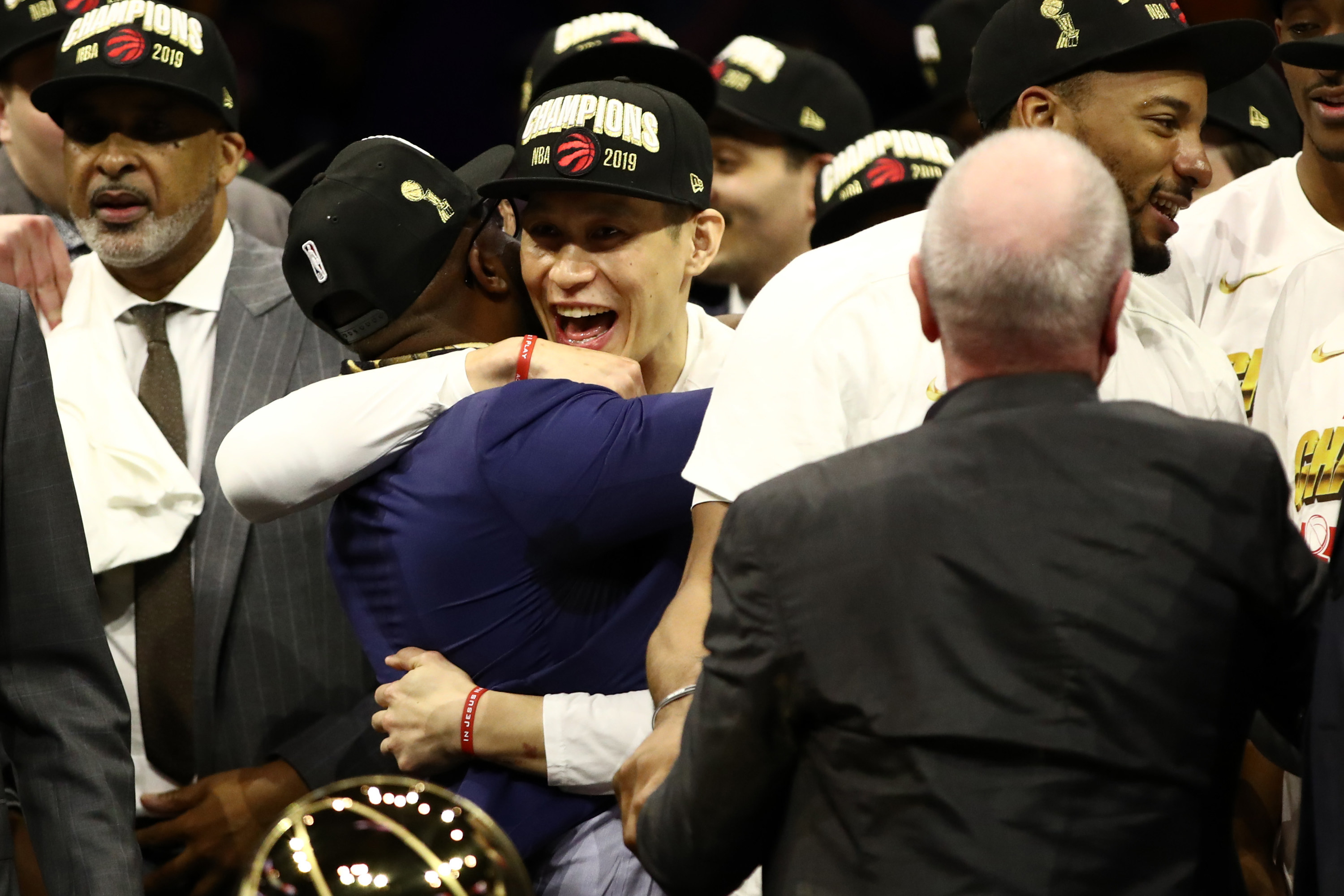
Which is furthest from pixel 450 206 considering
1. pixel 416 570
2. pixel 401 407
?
pixel 416 570

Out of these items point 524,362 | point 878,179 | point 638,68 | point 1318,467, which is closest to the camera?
point 524,362

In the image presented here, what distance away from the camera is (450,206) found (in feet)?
8.45

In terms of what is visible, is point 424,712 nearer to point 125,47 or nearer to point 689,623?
point 689,623

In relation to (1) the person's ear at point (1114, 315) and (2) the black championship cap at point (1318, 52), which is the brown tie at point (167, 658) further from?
(2) the black championship cap at point (1318, 52)

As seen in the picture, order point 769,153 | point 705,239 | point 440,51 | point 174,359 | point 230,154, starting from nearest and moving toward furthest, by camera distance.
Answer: point 705,239, point 174,359, point 230,154, point 769,153, point 440,51

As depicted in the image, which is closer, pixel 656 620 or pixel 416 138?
pixel 656 620

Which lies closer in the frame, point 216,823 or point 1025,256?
point 1025,256

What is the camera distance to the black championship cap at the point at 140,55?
3186 mm

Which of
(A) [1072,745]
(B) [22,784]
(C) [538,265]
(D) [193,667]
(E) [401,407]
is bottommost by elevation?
(D) [193,667]

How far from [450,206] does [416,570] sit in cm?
63

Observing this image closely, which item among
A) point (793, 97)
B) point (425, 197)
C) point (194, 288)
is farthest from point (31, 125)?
point (793, 97)

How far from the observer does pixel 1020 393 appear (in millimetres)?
1509

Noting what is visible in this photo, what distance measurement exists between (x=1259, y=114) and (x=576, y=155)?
87.6 inches

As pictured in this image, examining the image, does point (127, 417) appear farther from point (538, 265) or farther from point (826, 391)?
point (826, 391)
